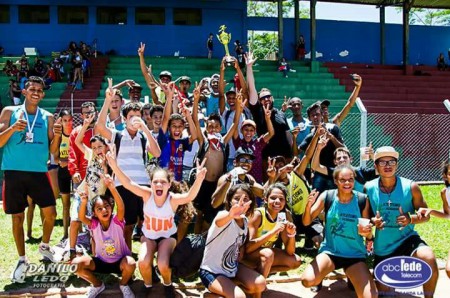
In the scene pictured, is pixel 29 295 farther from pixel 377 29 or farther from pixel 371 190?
pixel 377 29

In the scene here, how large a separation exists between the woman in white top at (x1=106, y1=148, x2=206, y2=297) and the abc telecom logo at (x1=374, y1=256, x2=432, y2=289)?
181 centimetres

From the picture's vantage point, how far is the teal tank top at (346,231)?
456 centimetres

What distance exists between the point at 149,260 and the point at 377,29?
2649 cm

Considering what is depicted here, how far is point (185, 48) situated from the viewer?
24.8 metres

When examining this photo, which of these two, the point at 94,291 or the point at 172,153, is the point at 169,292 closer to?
the point at 94,291

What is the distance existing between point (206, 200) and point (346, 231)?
178cm

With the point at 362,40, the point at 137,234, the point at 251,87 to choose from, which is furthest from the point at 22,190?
the point at 362,40

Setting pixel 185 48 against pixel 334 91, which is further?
pixel 185 48

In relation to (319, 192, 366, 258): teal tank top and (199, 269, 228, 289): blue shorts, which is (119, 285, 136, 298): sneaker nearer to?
(199, 269, 228, 289): blue shorts

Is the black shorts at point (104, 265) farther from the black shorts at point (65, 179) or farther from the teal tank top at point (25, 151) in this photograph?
the black shorts at point (65, 179)

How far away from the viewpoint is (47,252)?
546cm

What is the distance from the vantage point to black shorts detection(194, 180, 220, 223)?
5629 mm

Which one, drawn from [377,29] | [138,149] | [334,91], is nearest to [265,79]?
[334,91]

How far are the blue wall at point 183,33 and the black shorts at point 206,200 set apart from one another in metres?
19.8
